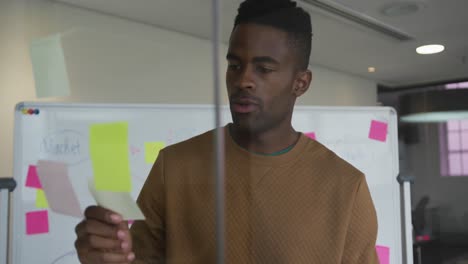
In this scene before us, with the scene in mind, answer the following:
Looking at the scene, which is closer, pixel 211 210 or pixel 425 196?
pixel 211 210

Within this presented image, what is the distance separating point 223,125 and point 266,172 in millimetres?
120

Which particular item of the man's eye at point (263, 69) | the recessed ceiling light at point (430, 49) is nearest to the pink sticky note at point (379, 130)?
the recessed ceiling light at point (430, 49)

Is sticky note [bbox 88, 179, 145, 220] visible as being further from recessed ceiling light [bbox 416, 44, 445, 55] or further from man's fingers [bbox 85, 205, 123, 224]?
recessed ceiling light [bbox 416, 44, 445, 55]

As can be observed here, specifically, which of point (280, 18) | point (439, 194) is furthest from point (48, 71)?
point (439, 194)

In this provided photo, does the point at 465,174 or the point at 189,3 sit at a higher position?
the point at 189,3

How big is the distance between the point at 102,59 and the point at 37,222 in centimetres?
86

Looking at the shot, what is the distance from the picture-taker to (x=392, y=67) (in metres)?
1.36

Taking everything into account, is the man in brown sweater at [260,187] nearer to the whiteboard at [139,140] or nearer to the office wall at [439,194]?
the whiteboard at [139,140]

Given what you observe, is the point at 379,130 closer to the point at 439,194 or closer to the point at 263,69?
the point at 439,194

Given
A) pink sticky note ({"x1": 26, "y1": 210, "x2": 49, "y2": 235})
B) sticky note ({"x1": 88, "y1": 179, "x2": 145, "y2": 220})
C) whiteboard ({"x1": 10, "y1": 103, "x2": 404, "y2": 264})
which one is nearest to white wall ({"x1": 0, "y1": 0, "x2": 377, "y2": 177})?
whiteboard ({"x1": 10, "y1": 103, "x2": 404, "y2": 264})

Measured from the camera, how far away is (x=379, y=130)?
1476 mm

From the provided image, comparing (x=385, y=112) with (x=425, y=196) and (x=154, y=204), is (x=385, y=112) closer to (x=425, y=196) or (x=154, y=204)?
(x=425, y=196)

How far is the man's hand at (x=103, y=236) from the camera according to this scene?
1.87 feet

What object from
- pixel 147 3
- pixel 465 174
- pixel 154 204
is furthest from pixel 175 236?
pixel 465 174
